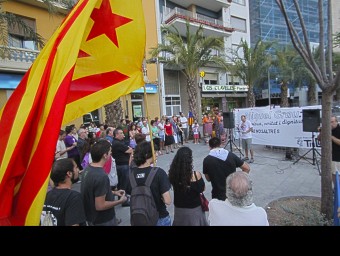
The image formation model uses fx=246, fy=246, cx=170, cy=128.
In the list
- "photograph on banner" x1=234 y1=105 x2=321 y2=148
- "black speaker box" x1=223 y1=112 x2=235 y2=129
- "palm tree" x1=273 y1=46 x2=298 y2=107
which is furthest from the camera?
"palm tree" x1=273 y1=46 x2=298 y2=107

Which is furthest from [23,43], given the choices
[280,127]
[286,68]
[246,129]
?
[286,68]

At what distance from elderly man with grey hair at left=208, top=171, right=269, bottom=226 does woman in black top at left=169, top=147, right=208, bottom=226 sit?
2.26ft

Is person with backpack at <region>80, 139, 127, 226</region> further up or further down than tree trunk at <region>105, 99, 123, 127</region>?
further down

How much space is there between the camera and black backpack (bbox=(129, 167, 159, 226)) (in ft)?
8.51

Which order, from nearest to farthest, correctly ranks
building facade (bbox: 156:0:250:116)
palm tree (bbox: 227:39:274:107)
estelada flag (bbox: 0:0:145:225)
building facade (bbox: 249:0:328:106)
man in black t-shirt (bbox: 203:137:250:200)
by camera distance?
estelada flag (bbox: 0:0:145:225) < man in black t-shirt (bbox: 203:137:250:200) < palm tree (bbox: 227:39:274:107) < building facade (bbox: 156:0:250:116) < building facade (bbox: 249:0:328:106)

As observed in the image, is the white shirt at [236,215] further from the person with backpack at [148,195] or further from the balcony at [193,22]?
the balcony at [193,22]

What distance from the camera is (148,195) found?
263 centimetres


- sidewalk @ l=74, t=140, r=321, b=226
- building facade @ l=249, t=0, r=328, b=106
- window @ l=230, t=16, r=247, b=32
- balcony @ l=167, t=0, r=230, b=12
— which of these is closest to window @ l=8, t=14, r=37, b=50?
sidewalk @ l=74, t=140, r=321, b=226

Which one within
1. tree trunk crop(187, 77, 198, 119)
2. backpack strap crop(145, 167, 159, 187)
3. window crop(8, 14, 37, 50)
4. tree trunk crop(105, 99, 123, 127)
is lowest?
backpack strap crop(145, 167, 159, 187)

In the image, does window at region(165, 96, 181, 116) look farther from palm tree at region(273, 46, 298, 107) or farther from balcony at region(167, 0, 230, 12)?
palm tree at region(273, 46, 298, 107)

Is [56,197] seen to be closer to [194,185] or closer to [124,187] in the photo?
[194,185]

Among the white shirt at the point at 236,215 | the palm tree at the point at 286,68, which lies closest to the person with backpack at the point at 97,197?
the white shirt at the point at 236,215

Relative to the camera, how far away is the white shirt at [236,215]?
6.50 ft

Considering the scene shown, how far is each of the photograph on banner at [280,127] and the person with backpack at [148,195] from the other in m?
6.45
